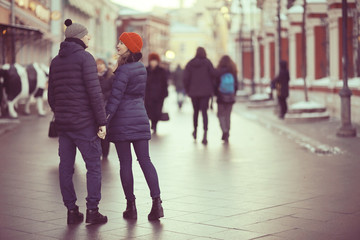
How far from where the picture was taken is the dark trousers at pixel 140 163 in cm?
820

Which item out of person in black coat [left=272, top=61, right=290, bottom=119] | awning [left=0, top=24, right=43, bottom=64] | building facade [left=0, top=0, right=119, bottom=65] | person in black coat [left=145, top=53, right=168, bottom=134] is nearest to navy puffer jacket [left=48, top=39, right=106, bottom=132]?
person in black coat [left=145, top=53, right=168, bottom=134]

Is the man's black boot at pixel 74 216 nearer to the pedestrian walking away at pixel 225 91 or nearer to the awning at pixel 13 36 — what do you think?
the pedestrian walking away at pixel 225 91

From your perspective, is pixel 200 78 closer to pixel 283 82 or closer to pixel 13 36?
pixel 283 82

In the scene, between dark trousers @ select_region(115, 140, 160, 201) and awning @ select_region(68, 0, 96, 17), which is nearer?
dark trousers @ select_region(115, 140, 160, 201)

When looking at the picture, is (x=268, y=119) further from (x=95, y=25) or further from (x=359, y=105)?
(x=95, y=25)

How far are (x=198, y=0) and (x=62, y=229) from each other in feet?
504

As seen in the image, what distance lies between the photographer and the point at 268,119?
25.2m

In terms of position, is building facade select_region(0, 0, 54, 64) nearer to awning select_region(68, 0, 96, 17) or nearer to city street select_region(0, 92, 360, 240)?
awning select_region(68, 0, 96, 17)

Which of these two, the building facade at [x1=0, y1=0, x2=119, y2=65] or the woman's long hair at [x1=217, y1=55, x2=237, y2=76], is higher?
the building facade at [x1=0, y1=0, x2=119, y2=65]

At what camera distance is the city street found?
7.46m

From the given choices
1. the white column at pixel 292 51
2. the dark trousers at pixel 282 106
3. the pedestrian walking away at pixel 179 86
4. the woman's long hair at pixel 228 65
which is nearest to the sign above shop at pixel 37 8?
the pedestrian walking away at pixel 179 86

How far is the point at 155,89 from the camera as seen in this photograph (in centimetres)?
1961

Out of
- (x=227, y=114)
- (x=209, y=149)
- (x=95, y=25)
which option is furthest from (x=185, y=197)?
(x=95, y=25)

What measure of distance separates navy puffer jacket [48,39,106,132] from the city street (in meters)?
0.90
